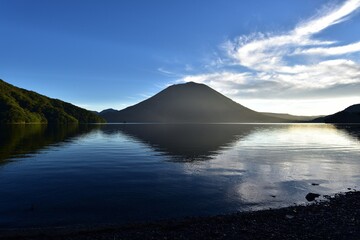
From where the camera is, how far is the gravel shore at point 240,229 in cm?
1653

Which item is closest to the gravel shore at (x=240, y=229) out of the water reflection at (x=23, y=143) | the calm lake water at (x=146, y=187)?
the calm lake water at (x=146, y=187)

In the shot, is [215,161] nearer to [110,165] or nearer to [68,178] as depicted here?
[110,165]

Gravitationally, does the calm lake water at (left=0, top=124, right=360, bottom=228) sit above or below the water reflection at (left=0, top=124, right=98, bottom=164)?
below

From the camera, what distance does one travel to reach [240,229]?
17516 millimetres

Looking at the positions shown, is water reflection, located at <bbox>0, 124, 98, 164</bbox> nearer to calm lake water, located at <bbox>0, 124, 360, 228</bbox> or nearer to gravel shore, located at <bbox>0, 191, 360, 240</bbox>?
calm lake water, located at <bbox>0, 124, 360, 228</bbox>

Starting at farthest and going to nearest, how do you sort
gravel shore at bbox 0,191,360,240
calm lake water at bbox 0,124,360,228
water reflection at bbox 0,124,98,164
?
water reflection at bbox 0,124,98,164 → calm lake water at bbox 0,124,360,228 → gravel shore at bbox 0,191,360,240

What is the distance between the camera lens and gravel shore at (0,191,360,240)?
16.5 m

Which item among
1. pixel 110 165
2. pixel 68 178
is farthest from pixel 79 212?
pixel 110 165

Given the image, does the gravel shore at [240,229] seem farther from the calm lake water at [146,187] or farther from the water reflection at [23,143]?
the water reflection at [23,143]

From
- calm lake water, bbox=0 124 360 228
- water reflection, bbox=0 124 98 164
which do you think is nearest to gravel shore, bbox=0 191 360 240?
calm lake water, bbox=0 124 360 228

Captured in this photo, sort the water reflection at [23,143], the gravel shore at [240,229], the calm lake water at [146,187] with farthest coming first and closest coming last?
1. the water reflection at [23,143]
2. the calm lake water at [146,187]
3. the gravel shore at [240,229]

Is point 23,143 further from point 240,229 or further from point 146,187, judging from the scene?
point 240,229

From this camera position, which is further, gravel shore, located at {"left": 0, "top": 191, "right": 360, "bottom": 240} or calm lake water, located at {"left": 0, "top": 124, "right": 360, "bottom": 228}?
calm lake water, located at {"left": 0, "top": 124, "right": 360, "bottom": 228}

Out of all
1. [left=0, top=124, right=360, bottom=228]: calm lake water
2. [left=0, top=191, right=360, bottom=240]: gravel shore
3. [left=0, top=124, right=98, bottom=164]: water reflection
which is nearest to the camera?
[left=0, top=191, right=360, bottom=240]: gravel shore
